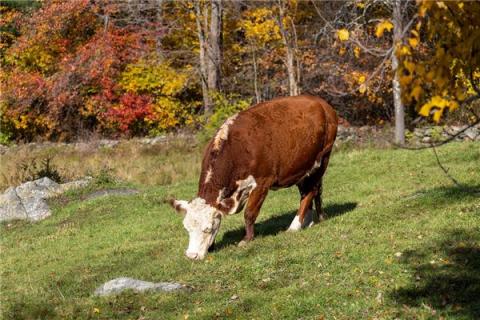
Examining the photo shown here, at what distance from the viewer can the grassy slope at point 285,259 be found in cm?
923

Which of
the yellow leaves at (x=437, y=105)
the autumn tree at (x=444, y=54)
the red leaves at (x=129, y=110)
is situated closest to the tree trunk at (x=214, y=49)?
the red leaves at (x=129, y=110)

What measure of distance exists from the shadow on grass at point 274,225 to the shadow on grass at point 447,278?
A: 12.1ft

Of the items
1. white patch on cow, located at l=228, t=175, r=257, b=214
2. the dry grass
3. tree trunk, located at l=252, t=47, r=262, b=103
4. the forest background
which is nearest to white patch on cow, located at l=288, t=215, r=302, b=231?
white patch on cow, located at l=228, t=175, r=257, b=214

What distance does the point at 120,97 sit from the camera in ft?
112

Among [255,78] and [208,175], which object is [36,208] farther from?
[255,78]

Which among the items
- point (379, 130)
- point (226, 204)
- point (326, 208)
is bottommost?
point (379, 130)

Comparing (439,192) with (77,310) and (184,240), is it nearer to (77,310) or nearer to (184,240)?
(184,240)

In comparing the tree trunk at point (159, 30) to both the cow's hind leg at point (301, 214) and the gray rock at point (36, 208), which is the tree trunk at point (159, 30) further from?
the cow's hind leg at point (301, 214)

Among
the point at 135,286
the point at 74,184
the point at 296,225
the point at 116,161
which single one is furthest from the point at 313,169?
the point at 116,161

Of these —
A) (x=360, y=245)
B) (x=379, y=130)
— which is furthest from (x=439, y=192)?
(x=379, y=130)

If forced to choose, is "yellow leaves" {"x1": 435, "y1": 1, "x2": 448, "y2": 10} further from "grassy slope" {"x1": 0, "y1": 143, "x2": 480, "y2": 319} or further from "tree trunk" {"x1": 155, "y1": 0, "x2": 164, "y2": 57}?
"tree trunk" {"x1": 155, "y1": 0, "x2": 164, "y2": 57}

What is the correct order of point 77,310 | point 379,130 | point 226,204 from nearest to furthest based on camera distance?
point 77,310 → point 226,204 → point 379,130

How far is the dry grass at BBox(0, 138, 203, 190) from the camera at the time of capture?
23469 mm

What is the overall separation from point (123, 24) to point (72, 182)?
51.2 feet
